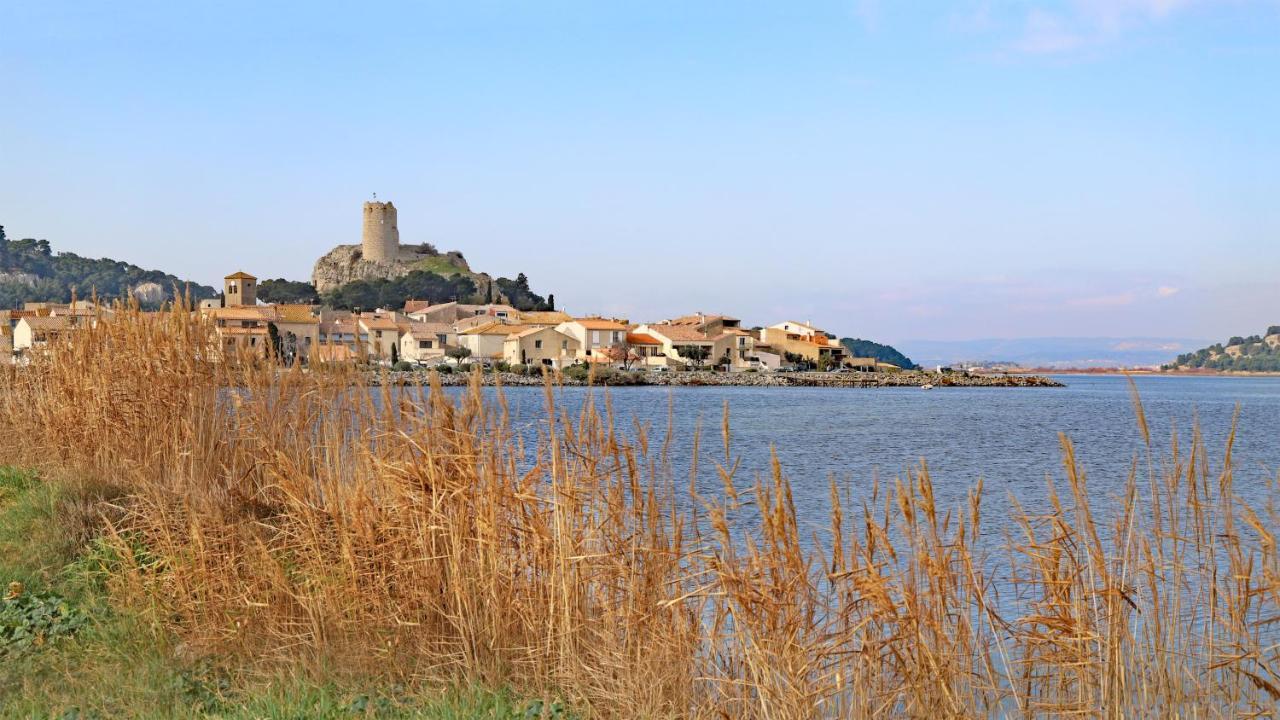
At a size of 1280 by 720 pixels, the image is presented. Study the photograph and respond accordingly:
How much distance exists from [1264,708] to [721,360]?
259ft

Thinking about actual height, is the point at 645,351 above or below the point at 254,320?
below

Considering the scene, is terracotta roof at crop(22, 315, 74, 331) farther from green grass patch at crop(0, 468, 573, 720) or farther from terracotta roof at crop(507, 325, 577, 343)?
terracotta roof at crop(507, 325, 577, 343)

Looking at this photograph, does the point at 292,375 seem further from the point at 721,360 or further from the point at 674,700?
the point at 721,360

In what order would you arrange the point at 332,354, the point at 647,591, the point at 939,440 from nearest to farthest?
the point at 647,591 → the point at 332,354 → the point at 939,440

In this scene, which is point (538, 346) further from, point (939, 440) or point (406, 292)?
point (939, 440)

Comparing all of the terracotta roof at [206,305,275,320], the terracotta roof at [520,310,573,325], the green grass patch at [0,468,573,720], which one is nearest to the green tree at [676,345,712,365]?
the terracotta roof at [520,310,573,325]

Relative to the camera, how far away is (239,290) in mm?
95875

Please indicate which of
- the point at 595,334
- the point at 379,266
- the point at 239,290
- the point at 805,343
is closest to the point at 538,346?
the point at 595,334

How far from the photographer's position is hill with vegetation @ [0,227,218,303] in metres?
134

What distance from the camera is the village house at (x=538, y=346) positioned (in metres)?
76.2

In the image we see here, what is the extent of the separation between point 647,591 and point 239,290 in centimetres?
9845

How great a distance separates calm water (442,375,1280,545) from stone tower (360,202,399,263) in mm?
80429

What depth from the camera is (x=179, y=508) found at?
5945 millimetres

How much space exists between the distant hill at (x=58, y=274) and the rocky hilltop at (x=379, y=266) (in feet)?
65.7
